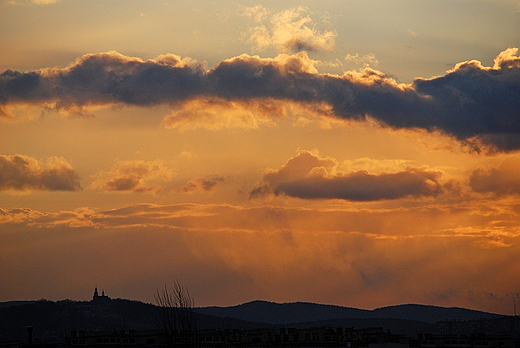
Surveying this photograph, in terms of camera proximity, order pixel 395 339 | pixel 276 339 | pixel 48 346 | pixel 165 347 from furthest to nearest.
Result: pixel 395 339
pixel 276 339
pixel 165 347
pixel 48 346

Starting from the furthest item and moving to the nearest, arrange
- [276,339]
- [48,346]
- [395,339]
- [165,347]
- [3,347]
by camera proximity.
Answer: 1. [395,339]
2. [276,339]
3. [165,347]
4. [3,347]
5. [48,346]

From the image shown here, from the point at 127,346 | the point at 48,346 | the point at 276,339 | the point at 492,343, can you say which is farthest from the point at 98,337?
the point at 492,343

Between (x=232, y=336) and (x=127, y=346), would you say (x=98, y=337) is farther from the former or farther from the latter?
(x=232, y=336)

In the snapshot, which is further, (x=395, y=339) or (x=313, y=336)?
(x=395, y=339)

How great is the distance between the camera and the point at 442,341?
150500 mm

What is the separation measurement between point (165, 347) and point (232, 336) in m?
16.9

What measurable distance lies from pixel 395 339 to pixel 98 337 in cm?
6566

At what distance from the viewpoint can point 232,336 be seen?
504ft

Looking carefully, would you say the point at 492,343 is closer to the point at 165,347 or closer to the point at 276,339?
the point at 276,339

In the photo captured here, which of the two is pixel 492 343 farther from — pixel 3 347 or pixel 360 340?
pixel 3 347

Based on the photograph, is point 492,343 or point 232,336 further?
point 232,336

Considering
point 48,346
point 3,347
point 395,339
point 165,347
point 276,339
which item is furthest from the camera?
point 395,339

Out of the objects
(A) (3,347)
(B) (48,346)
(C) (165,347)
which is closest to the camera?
(B) (48,346)

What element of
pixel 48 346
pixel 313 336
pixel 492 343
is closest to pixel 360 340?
pixel 313 336
